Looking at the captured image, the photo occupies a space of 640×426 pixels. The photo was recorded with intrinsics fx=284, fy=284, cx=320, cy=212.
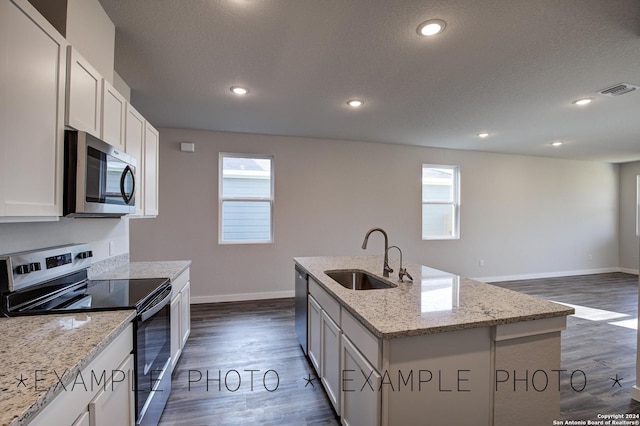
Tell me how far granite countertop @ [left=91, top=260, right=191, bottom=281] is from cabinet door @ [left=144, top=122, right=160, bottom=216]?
0.47 meters

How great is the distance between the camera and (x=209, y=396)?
83.5 inches

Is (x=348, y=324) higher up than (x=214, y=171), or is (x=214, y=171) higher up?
(x=214, y=171)

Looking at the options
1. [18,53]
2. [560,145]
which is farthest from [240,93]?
[560,145]

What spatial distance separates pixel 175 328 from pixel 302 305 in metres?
1.07

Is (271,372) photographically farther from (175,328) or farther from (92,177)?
(92,177)

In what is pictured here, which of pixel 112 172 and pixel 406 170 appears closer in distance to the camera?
pixel 112 172

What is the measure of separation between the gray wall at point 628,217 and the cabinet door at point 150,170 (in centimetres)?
924

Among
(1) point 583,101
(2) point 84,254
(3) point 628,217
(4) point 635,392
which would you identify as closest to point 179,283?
(2) point 84,254

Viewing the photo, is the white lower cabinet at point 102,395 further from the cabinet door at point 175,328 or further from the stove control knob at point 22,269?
the cabinet door at point 175,328

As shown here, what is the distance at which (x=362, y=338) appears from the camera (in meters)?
1.41

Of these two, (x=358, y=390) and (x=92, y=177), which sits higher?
(x=92, y=177)

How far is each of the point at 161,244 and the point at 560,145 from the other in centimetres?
677

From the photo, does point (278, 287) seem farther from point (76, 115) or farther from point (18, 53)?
point (18, 53)

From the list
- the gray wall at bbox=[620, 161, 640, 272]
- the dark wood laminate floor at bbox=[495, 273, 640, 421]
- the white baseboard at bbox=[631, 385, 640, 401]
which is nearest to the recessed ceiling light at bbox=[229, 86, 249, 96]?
the dark wood laminate floor at bbox=[495, 273, 640, 421]
